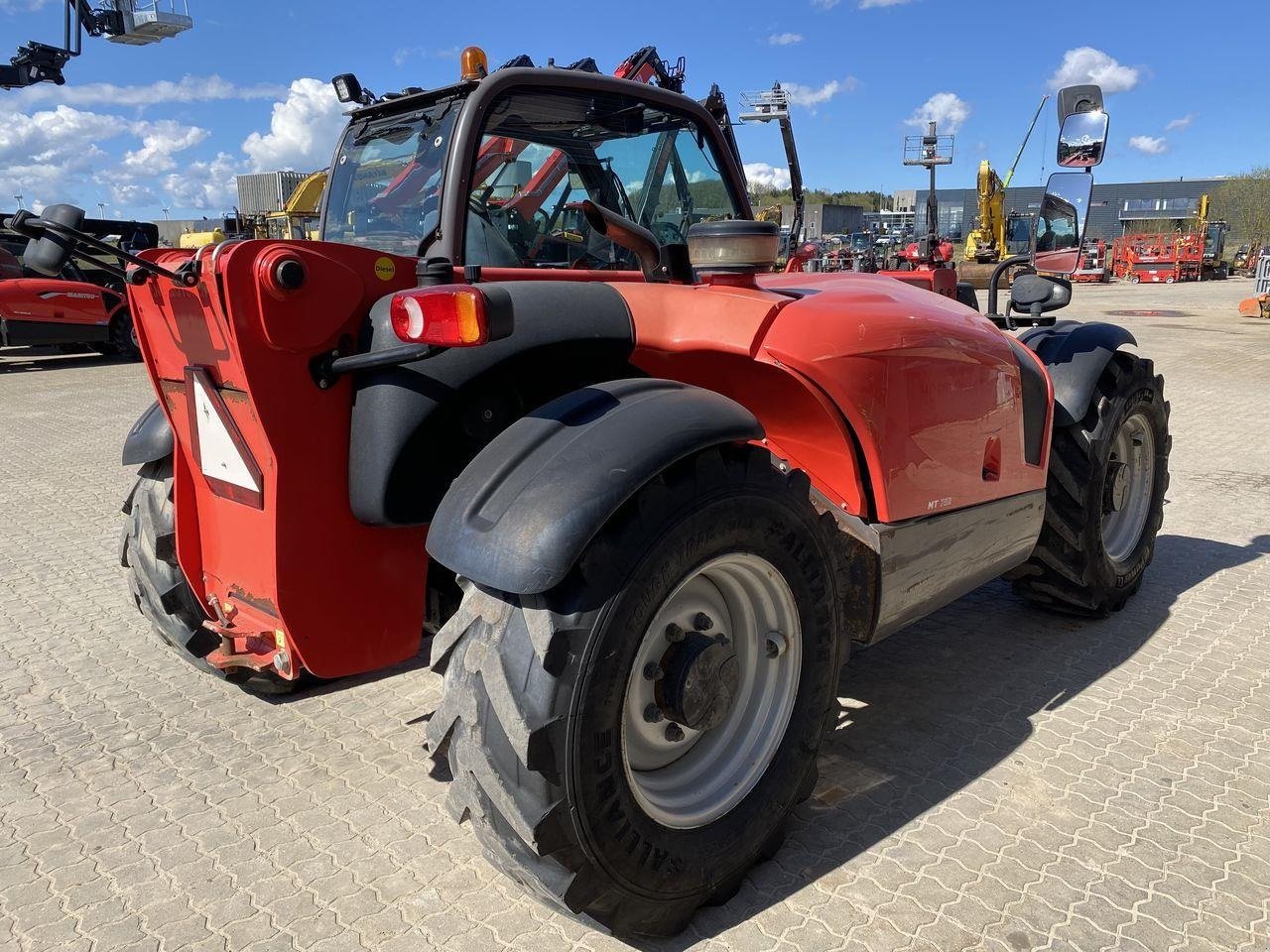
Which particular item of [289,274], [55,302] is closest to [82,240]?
[289,274]

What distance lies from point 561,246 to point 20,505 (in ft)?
17.5

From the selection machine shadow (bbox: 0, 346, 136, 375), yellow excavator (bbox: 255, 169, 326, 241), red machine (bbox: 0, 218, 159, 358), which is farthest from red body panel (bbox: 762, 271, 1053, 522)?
machine shadow (bbox: 0, 346, 136, 375)

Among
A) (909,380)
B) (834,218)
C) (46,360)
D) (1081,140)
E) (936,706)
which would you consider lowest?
(936,706)

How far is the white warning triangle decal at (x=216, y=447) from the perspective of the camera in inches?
93.8

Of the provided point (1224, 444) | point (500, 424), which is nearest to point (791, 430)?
point (500, 424)

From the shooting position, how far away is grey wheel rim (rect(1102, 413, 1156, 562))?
429 centimetres

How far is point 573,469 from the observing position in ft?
6.48

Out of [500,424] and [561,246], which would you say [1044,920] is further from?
[561,246]

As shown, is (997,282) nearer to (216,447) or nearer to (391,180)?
(391,180)

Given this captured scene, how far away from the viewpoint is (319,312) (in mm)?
2135

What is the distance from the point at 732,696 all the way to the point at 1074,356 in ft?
8.25

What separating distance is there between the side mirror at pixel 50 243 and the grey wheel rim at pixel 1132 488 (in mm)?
4073

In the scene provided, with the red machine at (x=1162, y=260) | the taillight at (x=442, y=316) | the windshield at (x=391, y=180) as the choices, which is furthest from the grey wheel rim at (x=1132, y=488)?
the red machine at (x=1162, y=260)

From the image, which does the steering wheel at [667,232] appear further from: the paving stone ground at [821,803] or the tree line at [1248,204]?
the tree line at [1248,204]
